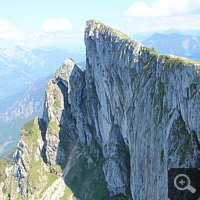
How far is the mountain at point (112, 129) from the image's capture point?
33.0m

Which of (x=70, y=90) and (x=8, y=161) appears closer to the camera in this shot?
(x=70, y=90)

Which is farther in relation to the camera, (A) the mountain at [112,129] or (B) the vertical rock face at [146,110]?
(A) the mountain at [112,129]

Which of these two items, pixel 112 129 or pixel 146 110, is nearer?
pixel 146 110

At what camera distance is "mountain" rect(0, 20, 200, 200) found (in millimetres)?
33031

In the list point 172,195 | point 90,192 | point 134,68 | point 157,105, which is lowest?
point 90,192

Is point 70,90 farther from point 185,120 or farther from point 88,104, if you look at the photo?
point 185,120

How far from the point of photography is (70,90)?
123 m

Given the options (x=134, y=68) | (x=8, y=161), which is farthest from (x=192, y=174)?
(x=8, y=161)

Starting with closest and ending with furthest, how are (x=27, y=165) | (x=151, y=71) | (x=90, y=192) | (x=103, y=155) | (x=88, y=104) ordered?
(x=151, y=71) < (x=90, y=192) < (x=103, y=155) < (x=88, y=104) < (x=27, y=165)

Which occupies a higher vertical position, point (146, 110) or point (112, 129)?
point (146, 110)

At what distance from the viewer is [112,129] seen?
81.4 m

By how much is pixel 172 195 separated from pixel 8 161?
191 meters

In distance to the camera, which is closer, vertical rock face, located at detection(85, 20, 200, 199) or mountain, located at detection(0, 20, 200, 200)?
vertical rock face, located at detection(85, 20, 200, 199)

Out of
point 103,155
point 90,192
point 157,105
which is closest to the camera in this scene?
point 157,105
